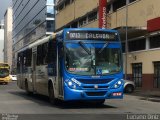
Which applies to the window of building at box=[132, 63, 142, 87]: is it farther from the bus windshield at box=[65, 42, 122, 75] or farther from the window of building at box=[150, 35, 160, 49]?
the bus windshield at box=[65, 42, 122, 75]

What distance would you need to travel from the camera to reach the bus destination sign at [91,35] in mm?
Result: 18875

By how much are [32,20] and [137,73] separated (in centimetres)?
6794

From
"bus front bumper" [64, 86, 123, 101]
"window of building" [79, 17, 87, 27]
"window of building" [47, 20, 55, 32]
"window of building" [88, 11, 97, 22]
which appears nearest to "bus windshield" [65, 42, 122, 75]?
"bus front bumper" [64, 86, 123, 101]

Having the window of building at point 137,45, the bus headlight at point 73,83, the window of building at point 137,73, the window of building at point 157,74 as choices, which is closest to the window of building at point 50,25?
the window of building at point 137,45

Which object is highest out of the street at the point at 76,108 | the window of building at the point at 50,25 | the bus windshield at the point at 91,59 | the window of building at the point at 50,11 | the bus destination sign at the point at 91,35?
the window of building at the point at 50,11

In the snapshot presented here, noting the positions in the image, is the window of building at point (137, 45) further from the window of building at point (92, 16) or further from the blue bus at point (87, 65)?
the blue bus at point (87, 65)

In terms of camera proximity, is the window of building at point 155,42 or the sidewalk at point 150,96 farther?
the window of building at point 155,42

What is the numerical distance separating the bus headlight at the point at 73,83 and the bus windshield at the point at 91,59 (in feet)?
1.06

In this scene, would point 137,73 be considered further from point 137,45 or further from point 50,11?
point 50,11

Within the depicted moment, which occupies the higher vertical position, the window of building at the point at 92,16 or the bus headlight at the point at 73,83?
the window of building at the point at 92,16

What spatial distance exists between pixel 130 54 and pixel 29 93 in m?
15.7

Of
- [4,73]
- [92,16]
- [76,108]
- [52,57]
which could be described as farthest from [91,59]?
[4,73]

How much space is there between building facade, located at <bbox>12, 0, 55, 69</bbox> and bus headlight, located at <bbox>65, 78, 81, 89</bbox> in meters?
64.7

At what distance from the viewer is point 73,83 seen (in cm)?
1828
